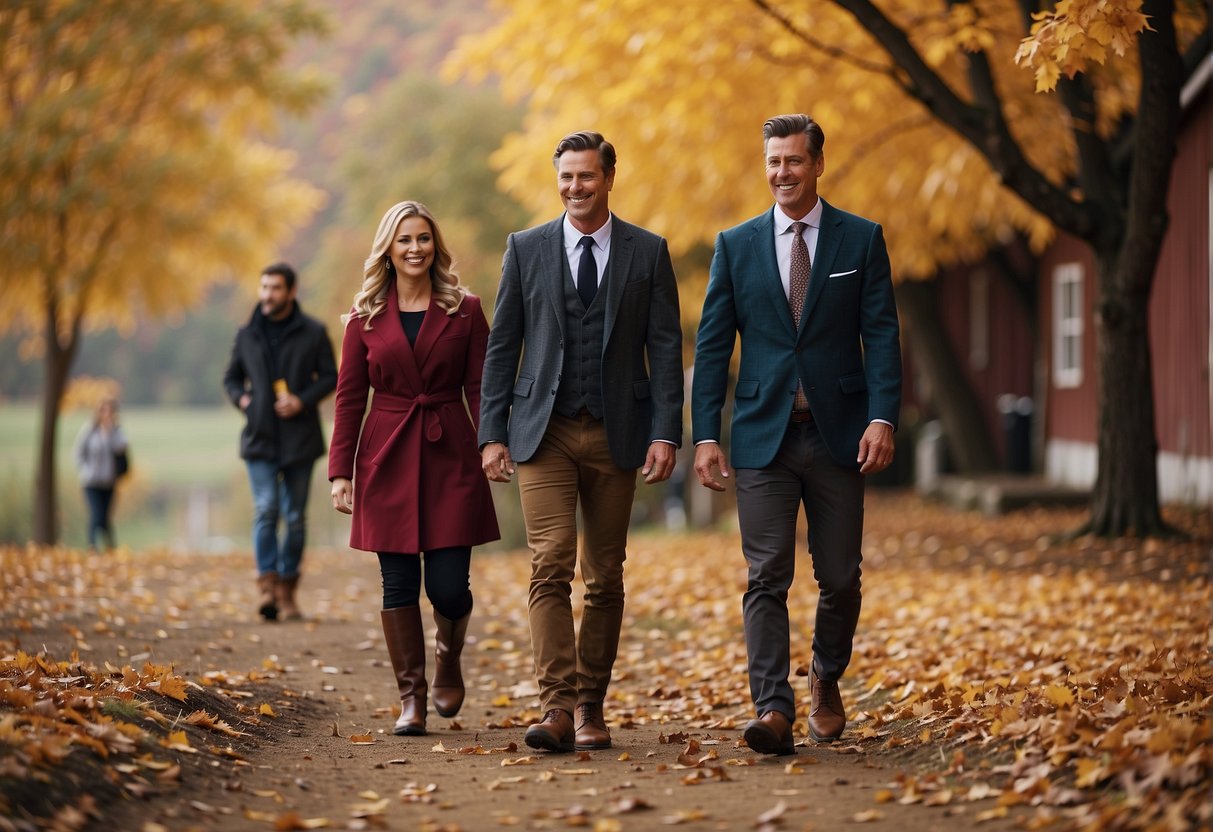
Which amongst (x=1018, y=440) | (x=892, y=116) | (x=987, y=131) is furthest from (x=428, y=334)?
(x=1018, y=440)

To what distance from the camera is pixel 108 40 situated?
19.2m

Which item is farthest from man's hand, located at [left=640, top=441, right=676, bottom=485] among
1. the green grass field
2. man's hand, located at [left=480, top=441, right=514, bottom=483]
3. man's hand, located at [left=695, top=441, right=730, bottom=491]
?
the green grass field

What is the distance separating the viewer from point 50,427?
20703 mm

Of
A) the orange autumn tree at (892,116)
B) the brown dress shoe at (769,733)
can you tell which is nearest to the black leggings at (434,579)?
the brown dress shoe at (769,733)

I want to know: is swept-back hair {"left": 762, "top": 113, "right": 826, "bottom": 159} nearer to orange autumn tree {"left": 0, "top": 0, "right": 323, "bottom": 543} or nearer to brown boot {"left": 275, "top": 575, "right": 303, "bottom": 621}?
brown boot {"left": 275, "top": 575, "right": 303, "bottom": 621}

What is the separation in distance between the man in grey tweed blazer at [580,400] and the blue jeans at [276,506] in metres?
4.18

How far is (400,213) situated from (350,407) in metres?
0.83

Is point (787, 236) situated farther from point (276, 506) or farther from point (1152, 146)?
point (1152, 146)

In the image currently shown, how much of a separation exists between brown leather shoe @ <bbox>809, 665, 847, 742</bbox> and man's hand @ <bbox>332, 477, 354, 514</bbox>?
6.50 ft

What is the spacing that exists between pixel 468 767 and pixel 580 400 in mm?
1413

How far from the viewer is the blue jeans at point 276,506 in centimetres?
998

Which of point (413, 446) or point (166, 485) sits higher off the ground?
point (413, 446)

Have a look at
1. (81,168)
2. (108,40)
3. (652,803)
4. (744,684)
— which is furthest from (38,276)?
(652,803)

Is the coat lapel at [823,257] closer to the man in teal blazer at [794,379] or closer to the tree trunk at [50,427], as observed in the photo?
the man in teal blazer at [794,379]
